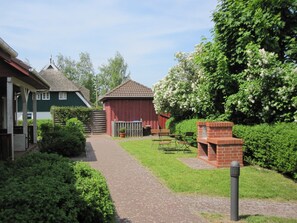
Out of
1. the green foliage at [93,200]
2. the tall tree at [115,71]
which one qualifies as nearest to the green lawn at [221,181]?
the green foliage at [93,200]

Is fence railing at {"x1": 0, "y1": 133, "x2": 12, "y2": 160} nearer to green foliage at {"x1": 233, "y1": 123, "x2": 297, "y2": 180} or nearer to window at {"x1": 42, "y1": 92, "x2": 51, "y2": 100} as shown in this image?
green foliage at {"x1": 233, "y1": 123, "x2": 297, "y2": 180}

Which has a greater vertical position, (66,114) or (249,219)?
(66,114)

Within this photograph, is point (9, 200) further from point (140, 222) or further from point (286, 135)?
point (286, 135)

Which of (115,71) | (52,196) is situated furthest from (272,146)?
(115,71)

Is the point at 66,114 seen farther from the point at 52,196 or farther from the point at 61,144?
the point at 52,196

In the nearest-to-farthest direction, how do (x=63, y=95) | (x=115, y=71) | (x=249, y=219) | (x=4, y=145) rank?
(x=249, y=219)
(x=4, y=145)
(x=63, y=95)
(x=115, y=71)

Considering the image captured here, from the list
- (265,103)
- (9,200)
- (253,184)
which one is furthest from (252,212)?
(265,103)

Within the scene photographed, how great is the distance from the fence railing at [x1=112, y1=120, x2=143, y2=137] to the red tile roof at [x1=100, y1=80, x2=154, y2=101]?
89.4 inches

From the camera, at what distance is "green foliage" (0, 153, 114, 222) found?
11.3 feet

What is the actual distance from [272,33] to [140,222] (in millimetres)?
8590

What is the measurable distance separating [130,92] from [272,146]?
665 inches

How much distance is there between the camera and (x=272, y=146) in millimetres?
8992

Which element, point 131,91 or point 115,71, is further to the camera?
point 115,71

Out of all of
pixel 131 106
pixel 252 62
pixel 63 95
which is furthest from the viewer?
pixel 63 95
